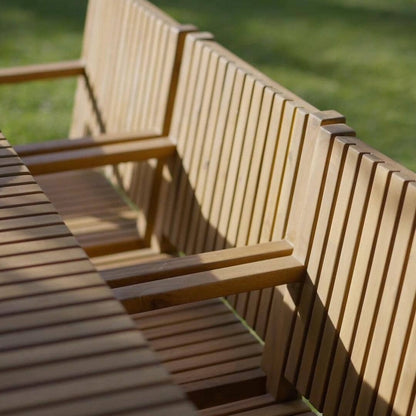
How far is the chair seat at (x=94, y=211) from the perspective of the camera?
3.76m

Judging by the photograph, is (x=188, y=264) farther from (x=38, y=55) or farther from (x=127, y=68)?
(x=38, y=55)

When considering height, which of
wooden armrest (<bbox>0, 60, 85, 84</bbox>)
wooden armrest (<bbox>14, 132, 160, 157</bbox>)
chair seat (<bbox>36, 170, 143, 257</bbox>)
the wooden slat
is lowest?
chair seat (<bbox>36, 170, 143, 257</bbox>)

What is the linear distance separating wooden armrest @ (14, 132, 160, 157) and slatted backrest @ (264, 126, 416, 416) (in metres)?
1.01

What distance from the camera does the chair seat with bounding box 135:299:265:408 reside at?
2.85 meters

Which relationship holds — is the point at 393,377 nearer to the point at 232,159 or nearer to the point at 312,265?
the point at 312,265

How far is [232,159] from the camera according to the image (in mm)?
3168

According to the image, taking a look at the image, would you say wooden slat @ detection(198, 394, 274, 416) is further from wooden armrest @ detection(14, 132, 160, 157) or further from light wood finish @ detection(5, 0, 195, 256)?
wooden armrest @ detection(14, 132, 160, 157)

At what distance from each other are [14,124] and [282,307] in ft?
14.0

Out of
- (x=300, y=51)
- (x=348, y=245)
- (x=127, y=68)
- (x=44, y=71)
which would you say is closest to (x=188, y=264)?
(x=348, y=245)

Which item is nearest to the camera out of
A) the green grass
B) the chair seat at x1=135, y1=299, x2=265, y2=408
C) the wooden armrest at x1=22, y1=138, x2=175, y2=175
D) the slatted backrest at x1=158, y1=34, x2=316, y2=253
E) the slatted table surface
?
the slatted table surface

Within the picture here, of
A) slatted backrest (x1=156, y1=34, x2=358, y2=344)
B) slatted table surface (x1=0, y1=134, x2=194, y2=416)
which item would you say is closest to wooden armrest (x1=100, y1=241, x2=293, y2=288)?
slatted backrest (x1=156, y1=34, x2=358, y2=344)

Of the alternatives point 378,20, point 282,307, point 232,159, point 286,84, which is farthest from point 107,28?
point 378,20

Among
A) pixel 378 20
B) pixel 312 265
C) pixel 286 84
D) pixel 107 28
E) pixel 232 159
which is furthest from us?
pixel 378 20

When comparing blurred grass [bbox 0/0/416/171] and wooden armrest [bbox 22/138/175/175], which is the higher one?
wooden armrest [bbox 22/138/175/175]
